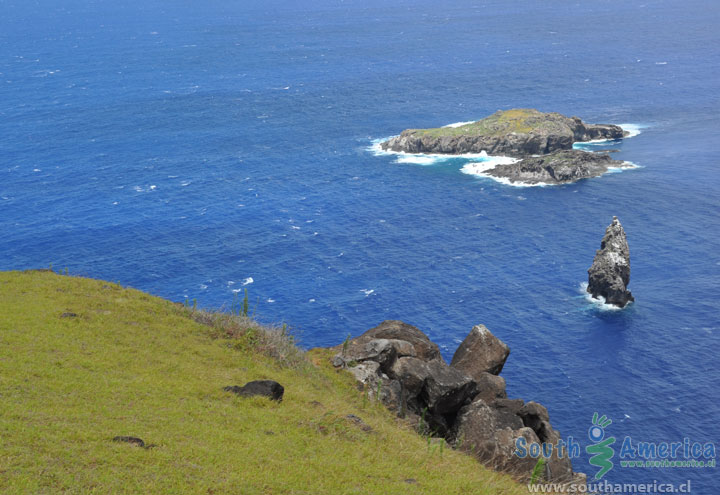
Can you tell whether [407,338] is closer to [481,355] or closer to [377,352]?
[377,352]

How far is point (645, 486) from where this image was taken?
6400 centimetres

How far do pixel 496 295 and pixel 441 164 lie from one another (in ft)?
229

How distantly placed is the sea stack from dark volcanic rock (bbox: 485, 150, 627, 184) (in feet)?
172

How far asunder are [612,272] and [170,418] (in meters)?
81.7

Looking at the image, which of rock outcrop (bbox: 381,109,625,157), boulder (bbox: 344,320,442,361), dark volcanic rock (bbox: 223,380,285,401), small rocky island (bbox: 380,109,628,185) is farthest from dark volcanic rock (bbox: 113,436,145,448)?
rock outcrop (bbox: 381,109,625,157)

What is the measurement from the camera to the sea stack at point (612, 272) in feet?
325

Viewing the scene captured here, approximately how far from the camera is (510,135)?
170000mm

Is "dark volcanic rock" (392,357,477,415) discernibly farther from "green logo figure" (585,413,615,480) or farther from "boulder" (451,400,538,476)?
"green logo figure" (585,413,615,480)

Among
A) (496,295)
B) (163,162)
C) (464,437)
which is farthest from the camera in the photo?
(163,162)

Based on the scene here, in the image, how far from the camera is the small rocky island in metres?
157

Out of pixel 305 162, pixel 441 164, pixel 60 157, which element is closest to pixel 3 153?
pixel 60 157

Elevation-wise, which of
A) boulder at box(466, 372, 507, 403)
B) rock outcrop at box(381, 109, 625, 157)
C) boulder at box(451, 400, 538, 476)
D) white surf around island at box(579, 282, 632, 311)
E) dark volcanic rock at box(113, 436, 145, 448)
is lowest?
white surf around island at box(579, 282, 632, 311)

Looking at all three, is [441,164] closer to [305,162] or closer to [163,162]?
[305,162]

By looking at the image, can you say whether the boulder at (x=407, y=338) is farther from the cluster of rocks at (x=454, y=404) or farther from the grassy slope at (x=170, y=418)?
the grassy slope at (x=170, y=418)
